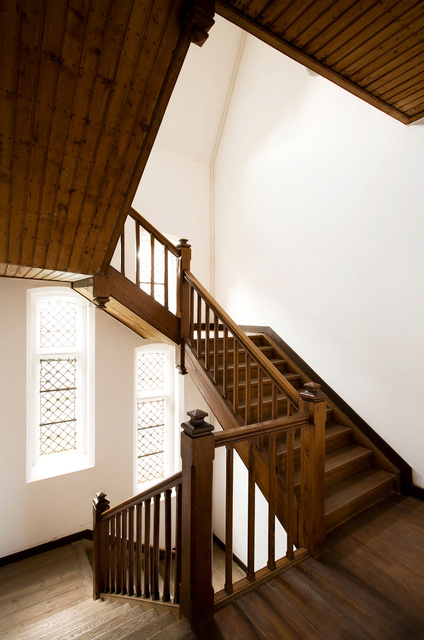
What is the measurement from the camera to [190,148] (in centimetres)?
537

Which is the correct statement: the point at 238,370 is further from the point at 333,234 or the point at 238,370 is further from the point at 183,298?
the point at 333,234

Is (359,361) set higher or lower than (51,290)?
lower

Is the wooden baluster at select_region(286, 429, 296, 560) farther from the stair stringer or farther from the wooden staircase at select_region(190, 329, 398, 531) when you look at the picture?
the wooden staircase at select_region(190, 329, 398, 531)

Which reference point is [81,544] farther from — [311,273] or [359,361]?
[311,273]

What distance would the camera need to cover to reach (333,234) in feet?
11.6

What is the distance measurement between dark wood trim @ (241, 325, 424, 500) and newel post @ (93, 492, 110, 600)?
2.46 m

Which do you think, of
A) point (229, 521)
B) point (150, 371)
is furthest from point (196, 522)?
point (150, 371)

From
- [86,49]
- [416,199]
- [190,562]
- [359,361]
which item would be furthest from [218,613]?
[416,199]

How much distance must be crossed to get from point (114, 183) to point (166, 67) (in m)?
0.81

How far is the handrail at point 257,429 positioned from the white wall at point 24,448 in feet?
9.79

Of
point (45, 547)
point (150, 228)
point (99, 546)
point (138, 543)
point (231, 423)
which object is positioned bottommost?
point (45, 547)

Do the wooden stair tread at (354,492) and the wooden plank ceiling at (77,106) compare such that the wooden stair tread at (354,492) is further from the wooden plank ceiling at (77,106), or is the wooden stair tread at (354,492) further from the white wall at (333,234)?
the wooden plank ceiling at (77,106)

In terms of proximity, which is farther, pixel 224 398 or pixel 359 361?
pixel 359 361

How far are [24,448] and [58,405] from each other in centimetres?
62
